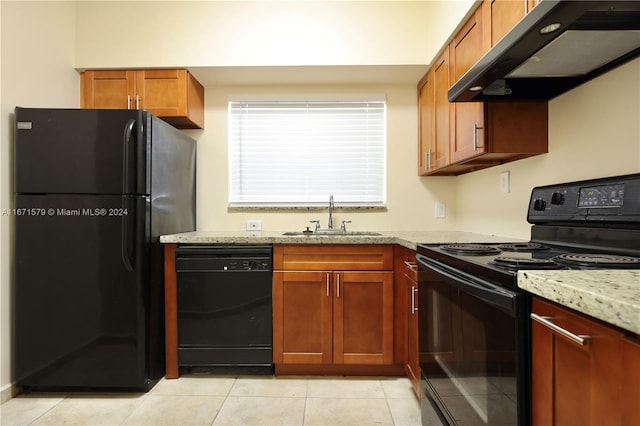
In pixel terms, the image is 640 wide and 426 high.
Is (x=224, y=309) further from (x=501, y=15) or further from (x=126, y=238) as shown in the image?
(x=501, y=15)

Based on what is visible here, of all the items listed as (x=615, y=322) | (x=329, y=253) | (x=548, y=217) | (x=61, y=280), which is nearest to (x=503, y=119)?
(x=548, y=217)

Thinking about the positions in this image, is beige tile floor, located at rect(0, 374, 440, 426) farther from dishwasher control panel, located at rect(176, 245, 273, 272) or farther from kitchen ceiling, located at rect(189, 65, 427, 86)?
kitchen ceiling, located at rect(189, 65, 427, 86)

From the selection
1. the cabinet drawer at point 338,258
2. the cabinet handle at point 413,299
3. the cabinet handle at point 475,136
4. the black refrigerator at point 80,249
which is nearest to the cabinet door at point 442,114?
the cabinet handle at point 475,136

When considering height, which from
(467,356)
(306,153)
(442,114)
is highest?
(442,114)

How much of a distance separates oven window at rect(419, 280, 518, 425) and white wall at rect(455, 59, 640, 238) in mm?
775

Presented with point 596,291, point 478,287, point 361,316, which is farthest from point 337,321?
point 596,291

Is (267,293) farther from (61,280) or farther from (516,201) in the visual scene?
(516,201)

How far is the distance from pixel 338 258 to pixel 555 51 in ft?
4.86

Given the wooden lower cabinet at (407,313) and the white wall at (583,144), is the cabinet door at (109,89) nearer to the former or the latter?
the wooden lower cabinet at (407,313)

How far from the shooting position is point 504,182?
2074 mm

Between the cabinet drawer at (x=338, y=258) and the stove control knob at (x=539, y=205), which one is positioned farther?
the cabinet drawer at (x=338, y=258)

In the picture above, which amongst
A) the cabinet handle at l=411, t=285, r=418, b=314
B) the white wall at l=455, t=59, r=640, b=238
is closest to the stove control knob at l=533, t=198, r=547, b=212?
the white wall at l=455, t=59, r=640, b=238

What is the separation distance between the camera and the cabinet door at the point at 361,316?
7.14ft

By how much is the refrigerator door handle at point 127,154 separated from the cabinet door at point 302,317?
101 centimetres
